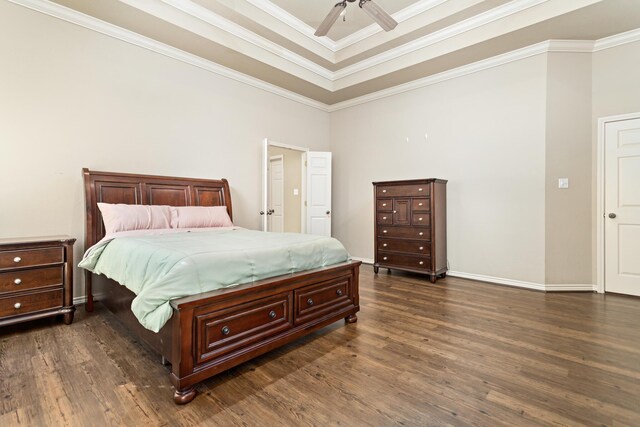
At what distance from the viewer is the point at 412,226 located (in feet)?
14.8

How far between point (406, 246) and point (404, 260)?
8.3 inches

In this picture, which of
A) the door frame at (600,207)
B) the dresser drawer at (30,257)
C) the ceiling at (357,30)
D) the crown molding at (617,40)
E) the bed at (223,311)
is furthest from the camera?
the door frame at (600,207)

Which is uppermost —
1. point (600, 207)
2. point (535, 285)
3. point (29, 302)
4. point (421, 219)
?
point (600, 207)

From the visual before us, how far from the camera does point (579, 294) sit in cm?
373

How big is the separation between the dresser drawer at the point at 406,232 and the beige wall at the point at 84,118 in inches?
89.8

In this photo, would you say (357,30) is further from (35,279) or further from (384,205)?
(35,279)

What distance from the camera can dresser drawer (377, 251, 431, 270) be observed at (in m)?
4.38

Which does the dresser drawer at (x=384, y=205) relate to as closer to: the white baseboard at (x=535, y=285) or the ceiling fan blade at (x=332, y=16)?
the white baseboard at (x=535, y=285)

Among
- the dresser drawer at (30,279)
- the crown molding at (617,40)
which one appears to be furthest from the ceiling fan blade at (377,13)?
the dresser drawer at (30,279)

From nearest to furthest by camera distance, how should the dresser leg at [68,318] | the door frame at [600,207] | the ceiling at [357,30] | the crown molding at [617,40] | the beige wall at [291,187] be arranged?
the dresser leg at [68,318]
the ceiling at [357,30]
the crown molding at [617,40]
the door frame at [600,207]
the beige wall at [291,187]

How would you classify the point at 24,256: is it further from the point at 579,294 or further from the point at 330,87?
the point at 579,294

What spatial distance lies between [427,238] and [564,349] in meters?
2.19

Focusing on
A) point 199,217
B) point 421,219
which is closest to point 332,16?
point 199,217

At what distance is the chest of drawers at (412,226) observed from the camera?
4.32 m
